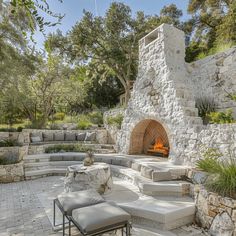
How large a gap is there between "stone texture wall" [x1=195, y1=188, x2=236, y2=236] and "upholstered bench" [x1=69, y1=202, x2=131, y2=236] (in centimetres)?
170

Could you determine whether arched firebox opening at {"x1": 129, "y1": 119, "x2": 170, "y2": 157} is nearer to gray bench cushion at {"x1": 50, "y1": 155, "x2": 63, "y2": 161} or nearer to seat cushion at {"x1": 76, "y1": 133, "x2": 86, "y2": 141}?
gray bench cushion at {"x1": 50, "y1": 155, "x2": 63, "y2": 161}

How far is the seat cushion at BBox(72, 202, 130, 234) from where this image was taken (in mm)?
2609

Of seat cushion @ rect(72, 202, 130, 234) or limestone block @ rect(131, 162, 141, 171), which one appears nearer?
seat cushion @ rect(72, 202, 130, 234)

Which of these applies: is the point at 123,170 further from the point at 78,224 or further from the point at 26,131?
the point at 26,131

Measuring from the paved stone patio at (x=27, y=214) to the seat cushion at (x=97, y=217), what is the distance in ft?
2.83

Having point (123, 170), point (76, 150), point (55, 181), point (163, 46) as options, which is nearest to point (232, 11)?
point (163, 46)

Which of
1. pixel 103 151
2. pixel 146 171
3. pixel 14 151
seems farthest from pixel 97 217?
pixel 103 151

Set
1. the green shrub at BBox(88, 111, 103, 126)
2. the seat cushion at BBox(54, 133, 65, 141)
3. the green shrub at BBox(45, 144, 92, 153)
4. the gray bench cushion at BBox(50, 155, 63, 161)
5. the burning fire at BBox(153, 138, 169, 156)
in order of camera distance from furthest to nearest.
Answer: the green shrub at BBox(88, 111, 103, 126) → the seat cushion at BBox(54, 133, 65, 141) → the green shrub at BBox(45, 144, 92, 153) → the gray bench cushion at BBox(50, 155, 63, 161) → the burning fire at BBox(153, 138, 169, 156)

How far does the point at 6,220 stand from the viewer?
13.2 feet

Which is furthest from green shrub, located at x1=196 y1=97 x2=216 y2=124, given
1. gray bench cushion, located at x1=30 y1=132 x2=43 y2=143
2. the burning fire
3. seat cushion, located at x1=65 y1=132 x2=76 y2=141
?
gray bench cushion, located at x1=30 y1=132 x2=43 y2=143

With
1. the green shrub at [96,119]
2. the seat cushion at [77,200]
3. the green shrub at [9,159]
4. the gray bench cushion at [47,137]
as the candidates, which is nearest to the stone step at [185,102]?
the seat cushion at [77,200]

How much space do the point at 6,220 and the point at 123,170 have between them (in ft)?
11.1

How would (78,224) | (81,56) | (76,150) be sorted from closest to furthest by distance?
1. (78,224)
2. (76,150)
3. (81,56)

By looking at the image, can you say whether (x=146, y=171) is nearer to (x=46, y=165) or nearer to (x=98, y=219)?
(x=98, y=219)
